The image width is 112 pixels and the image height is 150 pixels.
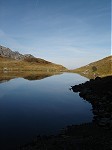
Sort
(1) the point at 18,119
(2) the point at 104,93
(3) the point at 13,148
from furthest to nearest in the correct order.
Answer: (2) the point at 104,93 → (1) the point at 18,119 → (3) the point at 13,148

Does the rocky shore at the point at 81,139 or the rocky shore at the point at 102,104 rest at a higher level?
the rocky shore at the point at 102,104

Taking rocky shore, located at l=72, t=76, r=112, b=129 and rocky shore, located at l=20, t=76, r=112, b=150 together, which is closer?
rocky shore, located at l=20, t=76, r=112, b=150

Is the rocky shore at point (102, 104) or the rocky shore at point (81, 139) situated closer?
the rocky shore at point (81, 139)

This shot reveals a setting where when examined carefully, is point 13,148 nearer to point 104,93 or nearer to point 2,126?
point 2,126

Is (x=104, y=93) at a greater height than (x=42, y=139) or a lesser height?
greater

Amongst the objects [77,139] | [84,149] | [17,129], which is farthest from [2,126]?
[84,149]

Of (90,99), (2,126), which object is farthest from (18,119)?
(90,99)

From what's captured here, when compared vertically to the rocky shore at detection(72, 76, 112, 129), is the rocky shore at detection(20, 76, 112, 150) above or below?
below

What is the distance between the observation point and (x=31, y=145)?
84.6 ft

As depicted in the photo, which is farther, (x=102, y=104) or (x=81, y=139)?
(x=102, y=104)

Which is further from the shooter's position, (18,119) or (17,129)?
(18,119)

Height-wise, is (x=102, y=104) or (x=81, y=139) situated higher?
(x=102, y=104)

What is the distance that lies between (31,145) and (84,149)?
667 cm

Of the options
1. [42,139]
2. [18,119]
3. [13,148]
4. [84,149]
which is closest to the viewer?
[84,149]
